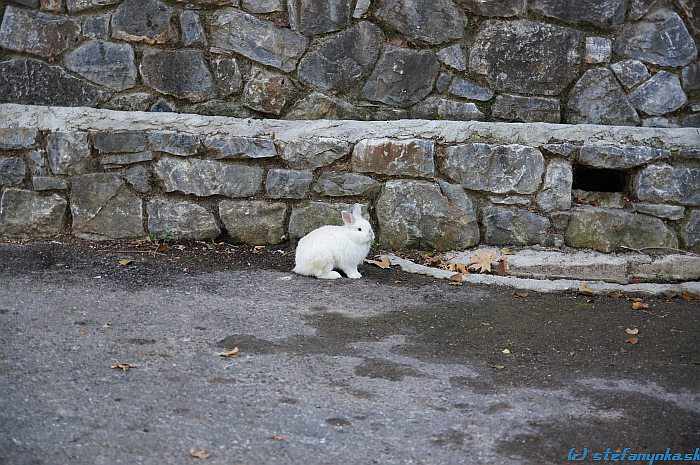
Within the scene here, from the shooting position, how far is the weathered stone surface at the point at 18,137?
616cm

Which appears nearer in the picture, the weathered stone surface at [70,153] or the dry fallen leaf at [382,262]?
the dry fallen leaf at [382,262]

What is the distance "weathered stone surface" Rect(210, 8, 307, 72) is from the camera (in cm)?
624

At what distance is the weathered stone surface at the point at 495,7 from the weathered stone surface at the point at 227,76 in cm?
183

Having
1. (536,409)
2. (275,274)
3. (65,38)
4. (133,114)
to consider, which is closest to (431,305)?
(275,274)

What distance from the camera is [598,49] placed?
243 inches

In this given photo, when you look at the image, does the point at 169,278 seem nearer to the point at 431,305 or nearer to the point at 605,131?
the point at 431,305

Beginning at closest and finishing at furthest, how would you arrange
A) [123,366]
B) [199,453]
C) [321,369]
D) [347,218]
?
1. [199,453]
2. [123,366]
3. [321,369]
4. [347,218]

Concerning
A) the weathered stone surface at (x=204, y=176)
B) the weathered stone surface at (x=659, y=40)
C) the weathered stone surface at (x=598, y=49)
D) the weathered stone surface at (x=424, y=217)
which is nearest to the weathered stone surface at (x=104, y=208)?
the weathered stone surface at (x=204, y=176)

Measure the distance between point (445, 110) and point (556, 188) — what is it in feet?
3.43

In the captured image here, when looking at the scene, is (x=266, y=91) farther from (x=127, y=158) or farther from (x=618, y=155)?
(x=618, y=155)

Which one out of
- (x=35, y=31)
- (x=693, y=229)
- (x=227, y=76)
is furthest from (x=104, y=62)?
(x=693, y=229)

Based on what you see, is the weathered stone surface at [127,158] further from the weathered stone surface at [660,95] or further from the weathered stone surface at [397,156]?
the weathered stone surface at [660,95]

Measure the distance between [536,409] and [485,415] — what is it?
0.24 meters

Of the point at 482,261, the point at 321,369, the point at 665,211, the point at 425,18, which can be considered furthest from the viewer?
the point at 425,18
